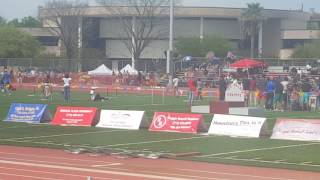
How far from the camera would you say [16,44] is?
9988 cm

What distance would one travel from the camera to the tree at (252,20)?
111 meters

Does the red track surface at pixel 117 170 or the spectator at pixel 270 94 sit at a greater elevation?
the spectator at pixel 270 94

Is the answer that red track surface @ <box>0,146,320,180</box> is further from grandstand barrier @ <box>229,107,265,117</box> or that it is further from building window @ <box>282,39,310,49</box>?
building window @ <box>282,39,310,49</box>

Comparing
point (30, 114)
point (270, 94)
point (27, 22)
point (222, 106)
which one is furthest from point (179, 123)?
point (27, 22)

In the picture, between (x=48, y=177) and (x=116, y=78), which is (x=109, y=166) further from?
(x=116, y=78)

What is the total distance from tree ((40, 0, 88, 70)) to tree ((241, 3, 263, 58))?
80.0 ft

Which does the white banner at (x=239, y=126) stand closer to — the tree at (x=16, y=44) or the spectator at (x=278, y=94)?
the spectator at (x=278, y=94)

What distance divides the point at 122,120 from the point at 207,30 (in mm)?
91171

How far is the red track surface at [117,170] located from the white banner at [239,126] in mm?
5646

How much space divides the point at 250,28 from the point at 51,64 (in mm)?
44371

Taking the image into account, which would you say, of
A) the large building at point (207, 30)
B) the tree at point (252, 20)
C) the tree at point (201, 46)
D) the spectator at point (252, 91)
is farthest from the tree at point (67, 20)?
the spectator at point (252, 91)

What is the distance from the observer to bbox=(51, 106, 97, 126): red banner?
27672 millimetres

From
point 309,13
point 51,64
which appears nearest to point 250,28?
point 309,13

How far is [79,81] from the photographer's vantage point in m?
69.4
